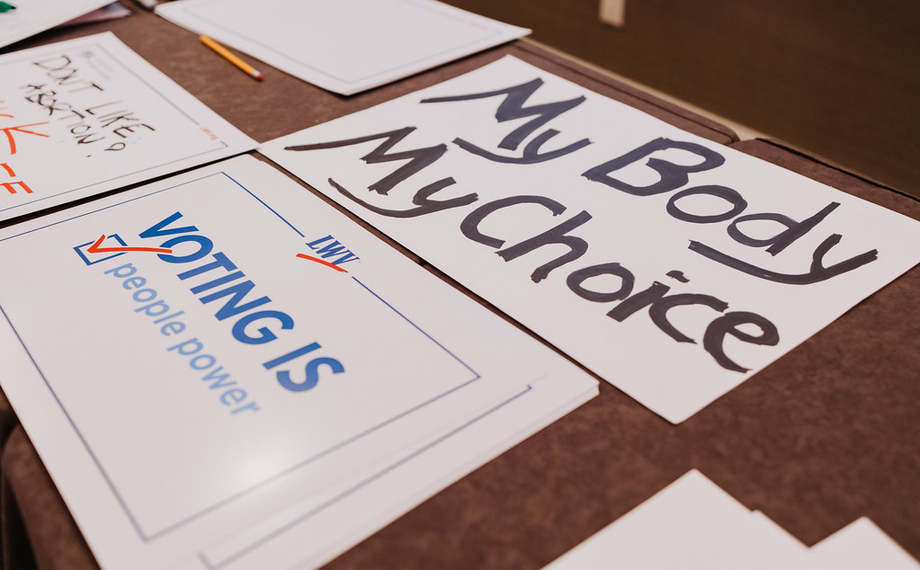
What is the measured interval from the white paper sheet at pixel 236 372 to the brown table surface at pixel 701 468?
14 millimetres

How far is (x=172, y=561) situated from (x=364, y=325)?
18 centimetres

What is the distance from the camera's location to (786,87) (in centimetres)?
185

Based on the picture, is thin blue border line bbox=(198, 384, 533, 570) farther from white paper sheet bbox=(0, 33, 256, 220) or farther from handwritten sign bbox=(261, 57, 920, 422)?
white paper sheet bbox=(0, 33, 256, 220)

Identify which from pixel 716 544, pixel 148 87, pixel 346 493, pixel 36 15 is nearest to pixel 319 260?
pixel 346 493

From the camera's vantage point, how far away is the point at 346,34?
919 mm

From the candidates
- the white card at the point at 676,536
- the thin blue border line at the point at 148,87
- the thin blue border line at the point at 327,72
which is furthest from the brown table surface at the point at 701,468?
the thin blue border line at the point at 327,72

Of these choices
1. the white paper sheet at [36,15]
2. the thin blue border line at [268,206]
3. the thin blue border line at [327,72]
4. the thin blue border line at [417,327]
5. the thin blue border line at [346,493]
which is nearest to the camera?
the thin blue border line at [346,493]

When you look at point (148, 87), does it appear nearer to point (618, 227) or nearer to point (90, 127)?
point (90, 127)

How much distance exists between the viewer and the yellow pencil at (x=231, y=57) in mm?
820

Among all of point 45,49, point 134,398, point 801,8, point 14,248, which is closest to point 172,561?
point 134,398

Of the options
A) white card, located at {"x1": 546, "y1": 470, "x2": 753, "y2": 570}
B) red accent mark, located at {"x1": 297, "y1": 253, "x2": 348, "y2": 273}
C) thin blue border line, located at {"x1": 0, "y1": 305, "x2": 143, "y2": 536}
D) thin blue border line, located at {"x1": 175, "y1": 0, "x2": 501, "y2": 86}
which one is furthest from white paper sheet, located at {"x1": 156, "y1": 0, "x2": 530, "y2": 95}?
white card, located at {"x1": 546, "y1": 470, "x2": 753, "y2": 570}

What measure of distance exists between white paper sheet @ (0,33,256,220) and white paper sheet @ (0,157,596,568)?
8cm

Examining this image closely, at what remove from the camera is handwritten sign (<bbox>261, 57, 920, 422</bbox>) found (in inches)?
18.1

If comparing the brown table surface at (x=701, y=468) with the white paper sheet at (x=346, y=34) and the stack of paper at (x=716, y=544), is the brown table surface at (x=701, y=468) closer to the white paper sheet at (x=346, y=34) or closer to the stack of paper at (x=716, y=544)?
the stack of paper at (x=716, y=544)
